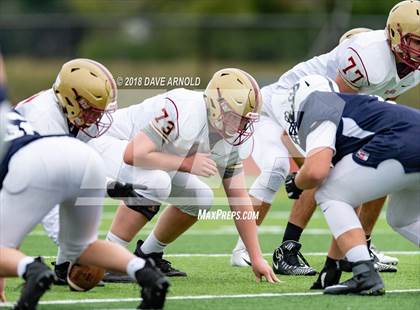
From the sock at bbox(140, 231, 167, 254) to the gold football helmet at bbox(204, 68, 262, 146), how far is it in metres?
0.77

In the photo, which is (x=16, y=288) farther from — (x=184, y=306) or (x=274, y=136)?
(x=274, y=136)

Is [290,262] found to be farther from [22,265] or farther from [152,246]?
[22,265]

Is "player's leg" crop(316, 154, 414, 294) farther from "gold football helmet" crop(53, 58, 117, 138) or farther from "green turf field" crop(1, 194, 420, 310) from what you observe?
"gold football helmet" crop(53, 58, 117, 138)

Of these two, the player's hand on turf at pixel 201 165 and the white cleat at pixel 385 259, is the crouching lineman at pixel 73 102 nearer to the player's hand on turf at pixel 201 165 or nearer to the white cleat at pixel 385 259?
the player's hand on turf at pixel 201 165

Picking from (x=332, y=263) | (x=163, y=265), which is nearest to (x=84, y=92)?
(x=163, y=265)

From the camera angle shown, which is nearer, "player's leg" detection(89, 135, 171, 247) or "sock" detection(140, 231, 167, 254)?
"player's leg" detection(89, 135, 171, 247)

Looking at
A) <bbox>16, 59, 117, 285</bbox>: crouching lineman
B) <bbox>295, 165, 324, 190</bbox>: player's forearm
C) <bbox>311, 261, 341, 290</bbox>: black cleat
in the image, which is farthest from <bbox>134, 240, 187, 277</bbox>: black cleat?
<bbox>295, 165, 324, 190</bbox>: player's forearm

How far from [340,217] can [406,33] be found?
62.7 inches

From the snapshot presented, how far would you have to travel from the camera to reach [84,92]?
4.76 m

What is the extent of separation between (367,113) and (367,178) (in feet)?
1.06

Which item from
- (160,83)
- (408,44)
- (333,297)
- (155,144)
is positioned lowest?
(160,83)

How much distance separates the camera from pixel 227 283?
17.5 feet

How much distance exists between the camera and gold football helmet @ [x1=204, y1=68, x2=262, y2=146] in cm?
513

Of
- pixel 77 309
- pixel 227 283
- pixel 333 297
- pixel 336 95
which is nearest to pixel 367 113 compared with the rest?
pixel 336 95
